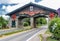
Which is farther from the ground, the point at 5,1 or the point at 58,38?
the point at 5,1

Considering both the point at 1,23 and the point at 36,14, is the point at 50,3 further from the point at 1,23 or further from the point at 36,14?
the point at 1,23

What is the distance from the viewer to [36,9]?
81125mm

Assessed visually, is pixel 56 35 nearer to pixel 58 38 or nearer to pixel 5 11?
pixel 58 38

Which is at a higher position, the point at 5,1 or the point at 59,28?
the point at 5,1

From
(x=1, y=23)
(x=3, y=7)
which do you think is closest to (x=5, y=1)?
(x=3, y=7)

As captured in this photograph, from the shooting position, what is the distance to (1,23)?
7388 centimetres

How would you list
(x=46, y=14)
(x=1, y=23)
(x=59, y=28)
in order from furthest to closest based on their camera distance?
(x=46, y=14) → (x=1, y=23) → (x=59, y=28)

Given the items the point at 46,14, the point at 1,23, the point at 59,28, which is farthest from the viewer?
the point at 46,14

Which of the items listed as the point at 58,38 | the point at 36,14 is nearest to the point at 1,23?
the point at 36,14

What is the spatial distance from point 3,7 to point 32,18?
34.8 feet

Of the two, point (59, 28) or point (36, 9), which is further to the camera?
point (36, 9)

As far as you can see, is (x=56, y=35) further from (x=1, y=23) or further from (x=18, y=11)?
(x=18, y=11)

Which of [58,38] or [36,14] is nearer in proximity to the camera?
[58,38]

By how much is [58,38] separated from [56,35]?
469 mm
